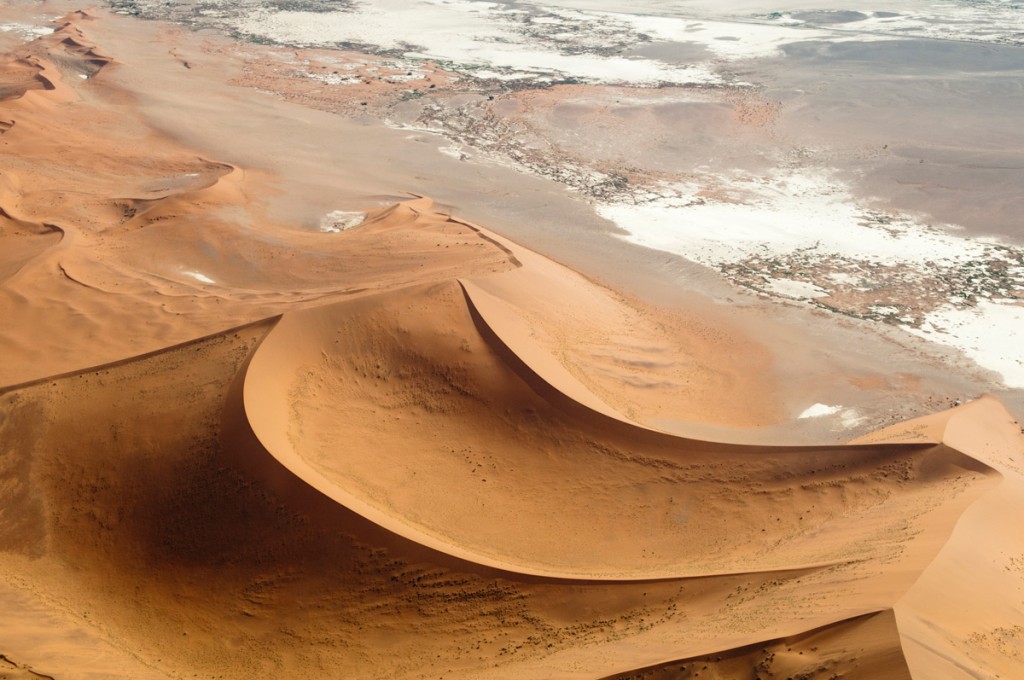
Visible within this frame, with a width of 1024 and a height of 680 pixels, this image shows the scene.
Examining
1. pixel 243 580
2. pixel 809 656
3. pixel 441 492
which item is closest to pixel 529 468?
pixel 441 492

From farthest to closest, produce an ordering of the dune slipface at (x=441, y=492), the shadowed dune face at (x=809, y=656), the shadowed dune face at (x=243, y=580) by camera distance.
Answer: the shadowed dune face at (x=243, y=580)
the dune slipface at (x=441, y=492)
the shadowed dune face at (x=809, y=656)

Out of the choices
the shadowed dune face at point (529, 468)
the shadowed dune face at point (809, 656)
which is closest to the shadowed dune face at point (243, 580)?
the shadowed dune face at point (809, 656)

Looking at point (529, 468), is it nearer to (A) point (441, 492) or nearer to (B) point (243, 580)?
(A) point (441, 492)

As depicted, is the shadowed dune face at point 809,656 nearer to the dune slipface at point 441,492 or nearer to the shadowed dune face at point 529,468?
the dune slipface at point 441,492

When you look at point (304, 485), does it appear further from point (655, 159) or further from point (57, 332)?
point (655, 159)

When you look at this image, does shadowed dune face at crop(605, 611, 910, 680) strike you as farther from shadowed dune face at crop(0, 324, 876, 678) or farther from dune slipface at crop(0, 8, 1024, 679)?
shadowed dune face at crop(0, 324, 876, 678)

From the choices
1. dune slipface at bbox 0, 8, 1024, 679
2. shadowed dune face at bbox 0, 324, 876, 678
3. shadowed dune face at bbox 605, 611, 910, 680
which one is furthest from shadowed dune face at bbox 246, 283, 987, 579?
shadowed dune face at bbox 605, 611, 910, 680
